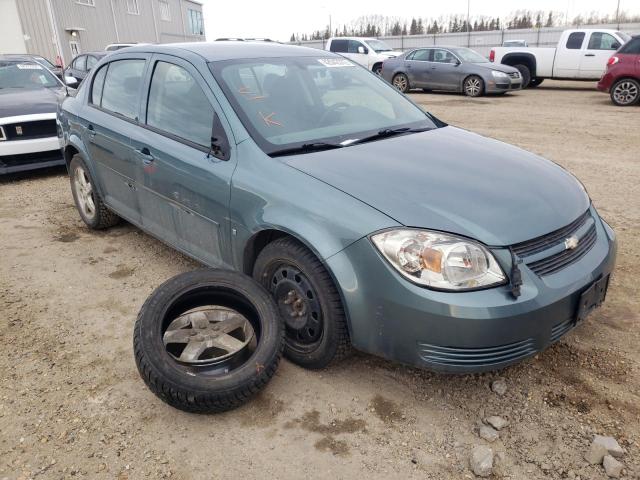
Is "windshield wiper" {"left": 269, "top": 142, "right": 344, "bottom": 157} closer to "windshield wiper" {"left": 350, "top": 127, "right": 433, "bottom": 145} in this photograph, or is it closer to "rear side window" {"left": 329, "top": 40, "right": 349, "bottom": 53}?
"windshield wiper" {"left": 350, "top": 127, "right": 433, "bottom": 145}

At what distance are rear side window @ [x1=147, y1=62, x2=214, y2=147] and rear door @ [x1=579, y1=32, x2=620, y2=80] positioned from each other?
598 inches

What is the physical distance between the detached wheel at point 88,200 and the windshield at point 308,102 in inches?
83.1

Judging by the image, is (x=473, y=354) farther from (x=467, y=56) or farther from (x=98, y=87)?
(x=467, y=56)

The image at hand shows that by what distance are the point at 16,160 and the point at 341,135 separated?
5474mm

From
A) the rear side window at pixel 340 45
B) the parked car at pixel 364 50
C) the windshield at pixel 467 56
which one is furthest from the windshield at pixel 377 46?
the windshield at pixel 467 56

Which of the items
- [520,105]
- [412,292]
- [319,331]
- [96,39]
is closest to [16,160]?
[319,331]

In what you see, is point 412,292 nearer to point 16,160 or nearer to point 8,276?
point 8,276

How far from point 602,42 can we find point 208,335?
16.3m

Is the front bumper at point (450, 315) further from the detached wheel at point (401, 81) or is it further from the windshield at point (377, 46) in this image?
the windshield at point (377, 46)

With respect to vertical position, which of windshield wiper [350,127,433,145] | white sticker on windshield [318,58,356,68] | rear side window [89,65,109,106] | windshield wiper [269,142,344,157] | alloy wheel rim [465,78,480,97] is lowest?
alloy wheel rim [465,78,480,97]

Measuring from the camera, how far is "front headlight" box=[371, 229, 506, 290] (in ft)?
7.34

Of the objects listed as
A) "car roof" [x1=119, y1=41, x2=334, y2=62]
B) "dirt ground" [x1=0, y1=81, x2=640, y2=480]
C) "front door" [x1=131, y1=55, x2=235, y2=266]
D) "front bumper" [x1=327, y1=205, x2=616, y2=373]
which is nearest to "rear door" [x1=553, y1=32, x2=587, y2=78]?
"dirt ground" [x1=0, y1=81, x2=640, y2=480]

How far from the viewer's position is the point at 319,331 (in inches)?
106

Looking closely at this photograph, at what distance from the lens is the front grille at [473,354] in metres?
2.27
